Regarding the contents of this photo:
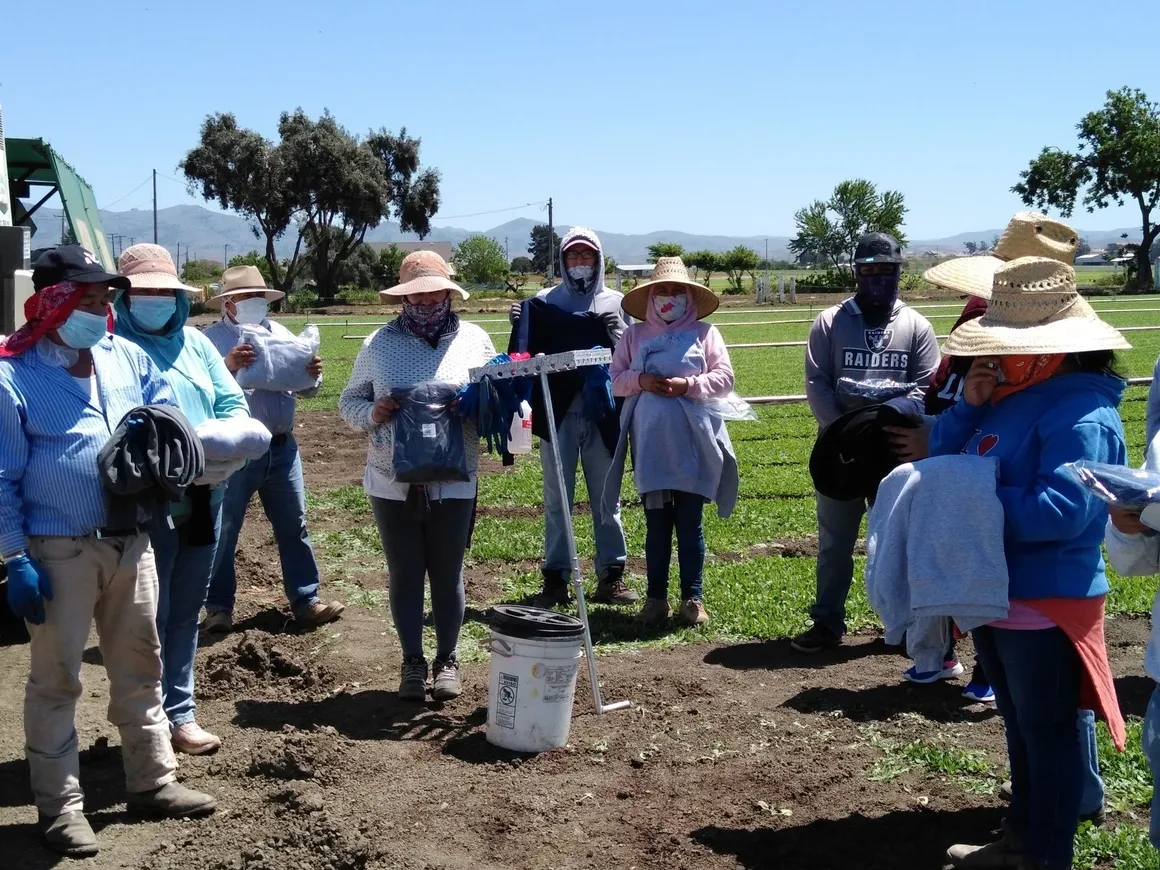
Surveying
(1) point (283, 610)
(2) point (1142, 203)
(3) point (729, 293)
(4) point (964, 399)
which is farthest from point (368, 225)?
(4) point (964, 399)

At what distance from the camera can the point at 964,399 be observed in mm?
3961

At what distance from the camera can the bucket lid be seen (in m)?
5.19

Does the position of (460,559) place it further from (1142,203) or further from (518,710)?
(1142,203)

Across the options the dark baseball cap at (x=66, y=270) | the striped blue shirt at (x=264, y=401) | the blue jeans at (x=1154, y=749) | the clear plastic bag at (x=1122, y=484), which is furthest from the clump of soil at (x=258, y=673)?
the clear plastic bag at (x=1122, y=484)

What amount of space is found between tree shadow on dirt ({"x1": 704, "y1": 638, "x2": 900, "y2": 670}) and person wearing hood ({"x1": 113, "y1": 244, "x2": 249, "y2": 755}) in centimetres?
261

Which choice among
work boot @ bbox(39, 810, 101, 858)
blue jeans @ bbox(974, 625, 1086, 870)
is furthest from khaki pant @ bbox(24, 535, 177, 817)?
blue jeans @ bbox(974, 625, 1086, 870)

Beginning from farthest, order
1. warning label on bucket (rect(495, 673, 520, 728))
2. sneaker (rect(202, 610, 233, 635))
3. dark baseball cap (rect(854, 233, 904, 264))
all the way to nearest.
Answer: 1. sneaker (rect(202, 610, 233, 635))
2. dark baseball cap (rect(854, 233, 904, 264))
3. warning label on bucket (rect(495, 673, 520, 728))

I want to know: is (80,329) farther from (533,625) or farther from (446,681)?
(446,681)

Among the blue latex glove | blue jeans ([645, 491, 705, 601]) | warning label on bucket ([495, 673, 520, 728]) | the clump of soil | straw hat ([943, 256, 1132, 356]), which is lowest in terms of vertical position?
the clump of soil

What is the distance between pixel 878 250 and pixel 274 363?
3.50 m

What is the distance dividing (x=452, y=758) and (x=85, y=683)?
2.43 m

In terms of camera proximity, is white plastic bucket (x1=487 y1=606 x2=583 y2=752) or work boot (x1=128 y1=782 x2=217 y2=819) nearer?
work boot (x1=128 y1=782 x2=217 y2=819)

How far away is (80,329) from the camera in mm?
4379

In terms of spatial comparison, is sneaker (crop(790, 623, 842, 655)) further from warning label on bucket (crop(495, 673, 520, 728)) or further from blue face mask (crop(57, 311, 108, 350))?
blue face mask (crop(57, 311, 108, 350))
